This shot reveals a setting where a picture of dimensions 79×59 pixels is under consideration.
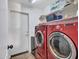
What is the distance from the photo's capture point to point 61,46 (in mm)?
1666

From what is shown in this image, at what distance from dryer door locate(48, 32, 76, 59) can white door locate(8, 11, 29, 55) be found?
2.11 m

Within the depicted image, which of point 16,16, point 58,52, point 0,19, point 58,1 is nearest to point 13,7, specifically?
point 16,16

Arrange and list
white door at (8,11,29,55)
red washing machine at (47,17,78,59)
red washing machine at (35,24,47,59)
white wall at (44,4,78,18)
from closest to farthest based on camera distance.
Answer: red washing machine at (47,17,78,59)
white wall at (44,4,78,18)
red washing machine at (35,24,47,59)
white door at (8,11,29,55)

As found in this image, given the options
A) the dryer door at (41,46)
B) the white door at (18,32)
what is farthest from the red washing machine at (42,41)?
the white door at (18,32)

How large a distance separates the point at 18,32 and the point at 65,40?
108 inches

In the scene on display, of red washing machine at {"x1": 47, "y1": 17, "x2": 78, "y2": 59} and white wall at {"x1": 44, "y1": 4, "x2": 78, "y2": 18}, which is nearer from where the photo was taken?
red washing machine at {"x1": 47, "y1": 17, "x2": 78, "y2": 59}

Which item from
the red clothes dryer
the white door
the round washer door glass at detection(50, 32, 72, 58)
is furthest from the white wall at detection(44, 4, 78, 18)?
the white door

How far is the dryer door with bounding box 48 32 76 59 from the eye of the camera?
4.33 feet

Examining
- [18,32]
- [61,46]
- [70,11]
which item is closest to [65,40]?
[61,46]

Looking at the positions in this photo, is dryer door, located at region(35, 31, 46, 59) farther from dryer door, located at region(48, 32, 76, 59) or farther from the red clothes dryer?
dryer door, located at region(48, 32, 76, 59)

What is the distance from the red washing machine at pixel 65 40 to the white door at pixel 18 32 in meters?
2.11

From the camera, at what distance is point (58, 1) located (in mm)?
2449

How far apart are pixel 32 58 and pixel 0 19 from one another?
2.84 m

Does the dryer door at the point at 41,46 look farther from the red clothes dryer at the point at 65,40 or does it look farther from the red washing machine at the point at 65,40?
the red washing machine at the point at 65,40
